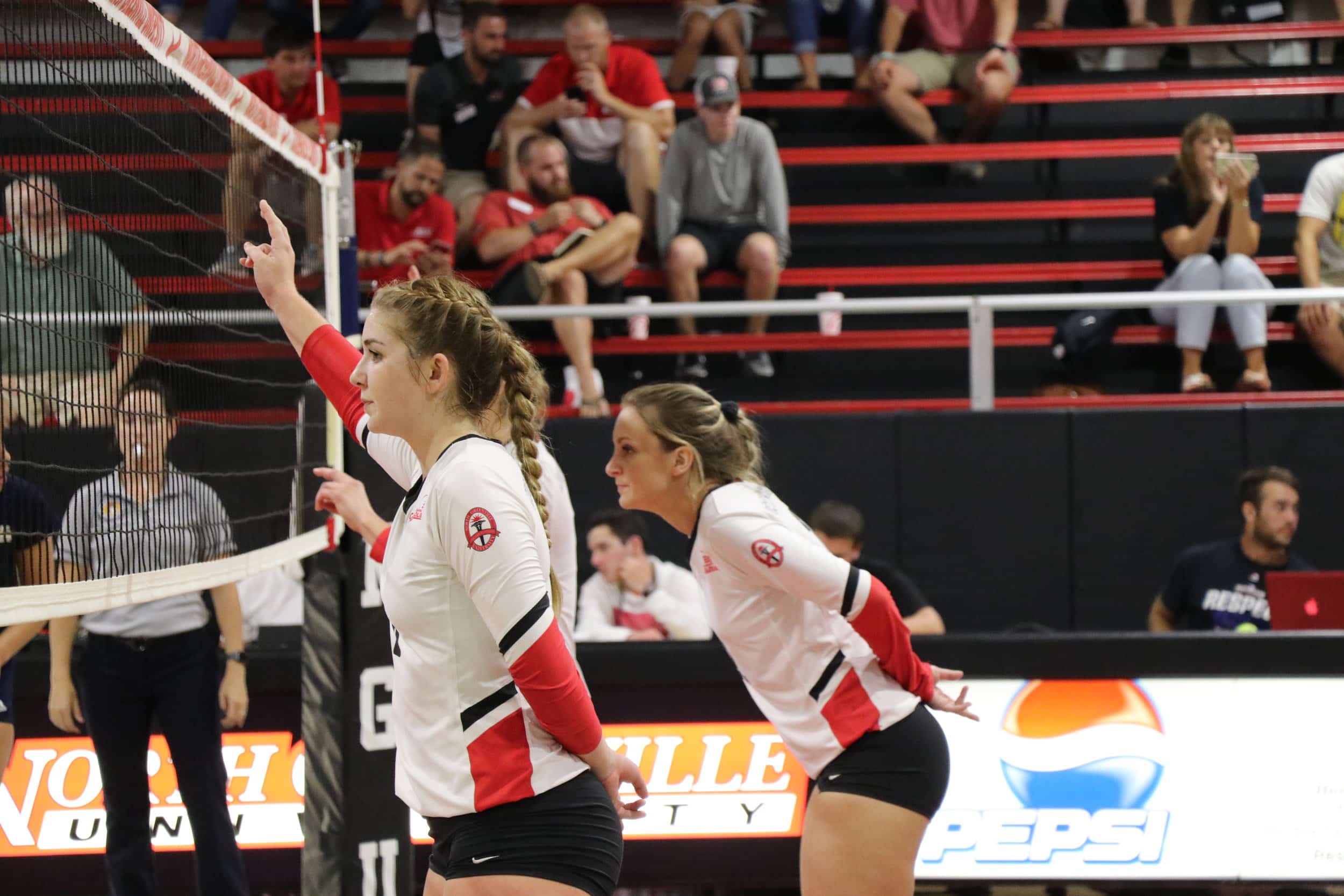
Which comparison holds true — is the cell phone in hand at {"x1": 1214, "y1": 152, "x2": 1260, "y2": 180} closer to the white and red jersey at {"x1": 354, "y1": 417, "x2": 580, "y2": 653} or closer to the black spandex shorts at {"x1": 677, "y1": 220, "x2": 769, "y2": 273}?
the black spandex shorts at {"x1": 677, "y1": 220, "x2": 769, "y2": 273}

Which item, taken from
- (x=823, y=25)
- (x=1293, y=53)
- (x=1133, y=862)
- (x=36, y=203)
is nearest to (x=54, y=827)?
(x=36, y=203)

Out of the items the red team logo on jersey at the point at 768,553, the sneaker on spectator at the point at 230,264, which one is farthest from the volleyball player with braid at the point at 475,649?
the sneaker on spectator at the point at 230,264

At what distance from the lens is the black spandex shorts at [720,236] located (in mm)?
9047

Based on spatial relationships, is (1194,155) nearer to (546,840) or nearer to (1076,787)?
(1076,787)

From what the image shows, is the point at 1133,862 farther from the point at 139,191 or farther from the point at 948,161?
the point at 948,161

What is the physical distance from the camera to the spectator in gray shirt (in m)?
9.00

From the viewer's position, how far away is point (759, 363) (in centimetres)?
901

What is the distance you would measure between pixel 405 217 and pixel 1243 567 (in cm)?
499

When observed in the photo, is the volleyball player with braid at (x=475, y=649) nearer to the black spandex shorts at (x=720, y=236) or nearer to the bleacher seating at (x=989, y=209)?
the bleacher seating at (x=989, y=209)

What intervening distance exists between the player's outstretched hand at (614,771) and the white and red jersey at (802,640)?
3.12 ft

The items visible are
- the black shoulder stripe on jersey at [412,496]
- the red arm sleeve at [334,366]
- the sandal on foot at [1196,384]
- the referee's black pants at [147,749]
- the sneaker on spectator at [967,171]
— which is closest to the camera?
the black shoulder stripe on jersey at [412,496]

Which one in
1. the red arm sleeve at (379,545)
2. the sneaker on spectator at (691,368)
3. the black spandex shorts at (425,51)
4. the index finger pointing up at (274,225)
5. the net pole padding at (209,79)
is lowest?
the red arm sleeve at (379,545)

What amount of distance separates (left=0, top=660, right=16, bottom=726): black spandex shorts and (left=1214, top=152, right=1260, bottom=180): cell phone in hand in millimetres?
6768

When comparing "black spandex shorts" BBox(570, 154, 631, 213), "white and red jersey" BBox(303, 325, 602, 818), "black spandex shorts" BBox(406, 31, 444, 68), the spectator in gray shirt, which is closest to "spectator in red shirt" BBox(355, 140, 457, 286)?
"black spandex shorts" BBox(570, 154, 631, 213)
